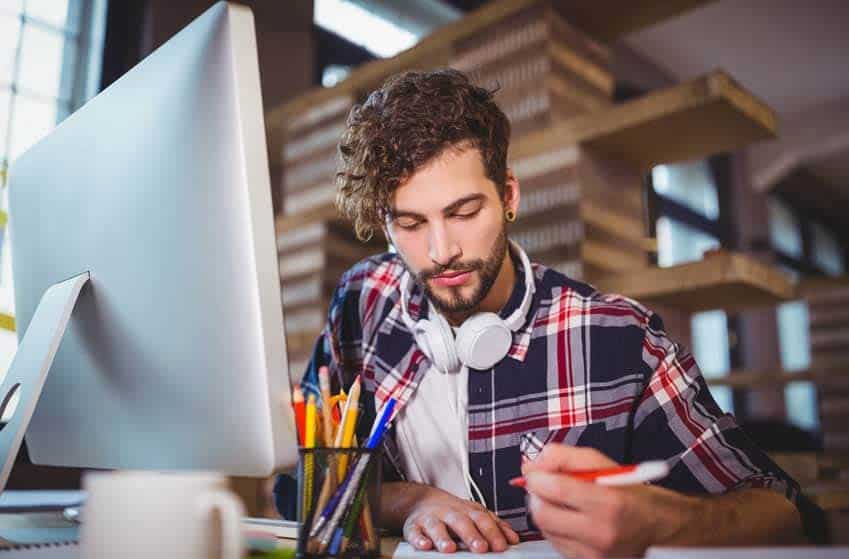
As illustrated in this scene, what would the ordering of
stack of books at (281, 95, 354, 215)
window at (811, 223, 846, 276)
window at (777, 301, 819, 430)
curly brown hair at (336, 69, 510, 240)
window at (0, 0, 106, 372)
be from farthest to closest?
window at (811, 223, 846, 276), window at (777, 301, 819, 430), stack of books at (281, 95, 354, 215), window at (0, 0, 106, 372), curly brown hair at (336, 69, 510, 240)

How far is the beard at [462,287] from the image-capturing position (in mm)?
1063

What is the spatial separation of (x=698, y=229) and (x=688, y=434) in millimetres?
4767

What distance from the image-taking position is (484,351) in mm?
1042

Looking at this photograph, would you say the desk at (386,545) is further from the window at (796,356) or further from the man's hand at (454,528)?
the window at (796,356)

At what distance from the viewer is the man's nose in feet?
3.44

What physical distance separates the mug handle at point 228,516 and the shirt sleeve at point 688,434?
26.1 inches

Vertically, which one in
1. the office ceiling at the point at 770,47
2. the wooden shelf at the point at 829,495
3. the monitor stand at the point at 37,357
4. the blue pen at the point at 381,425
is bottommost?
the wooden shelf at the point at 829,495

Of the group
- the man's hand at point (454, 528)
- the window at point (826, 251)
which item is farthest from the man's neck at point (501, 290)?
the window at point (826, 251)

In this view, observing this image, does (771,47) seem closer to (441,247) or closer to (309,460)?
(441,247)

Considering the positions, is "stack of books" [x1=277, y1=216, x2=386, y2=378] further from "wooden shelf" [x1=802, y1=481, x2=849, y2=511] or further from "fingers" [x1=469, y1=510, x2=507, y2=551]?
"fingers" [x1=469, y1=510, x2=507, y2=551]

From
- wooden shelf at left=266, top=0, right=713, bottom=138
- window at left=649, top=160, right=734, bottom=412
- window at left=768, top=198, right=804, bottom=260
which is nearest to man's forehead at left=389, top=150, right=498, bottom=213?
wooden shelf at left=266, top=0, right=713, bottom=138

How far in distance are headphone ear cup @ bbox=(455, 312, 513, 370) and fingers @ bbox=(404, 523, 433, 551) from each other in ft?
Answer: 1.09

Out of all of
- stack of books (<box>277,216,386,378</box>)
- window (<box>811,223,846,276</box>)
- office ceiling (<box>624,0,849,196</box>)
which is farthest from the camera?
window (<box>811,223,846,276</box>)

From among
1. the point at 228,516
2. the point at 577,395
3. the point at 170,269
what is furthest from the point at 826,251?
the point at 228,516
